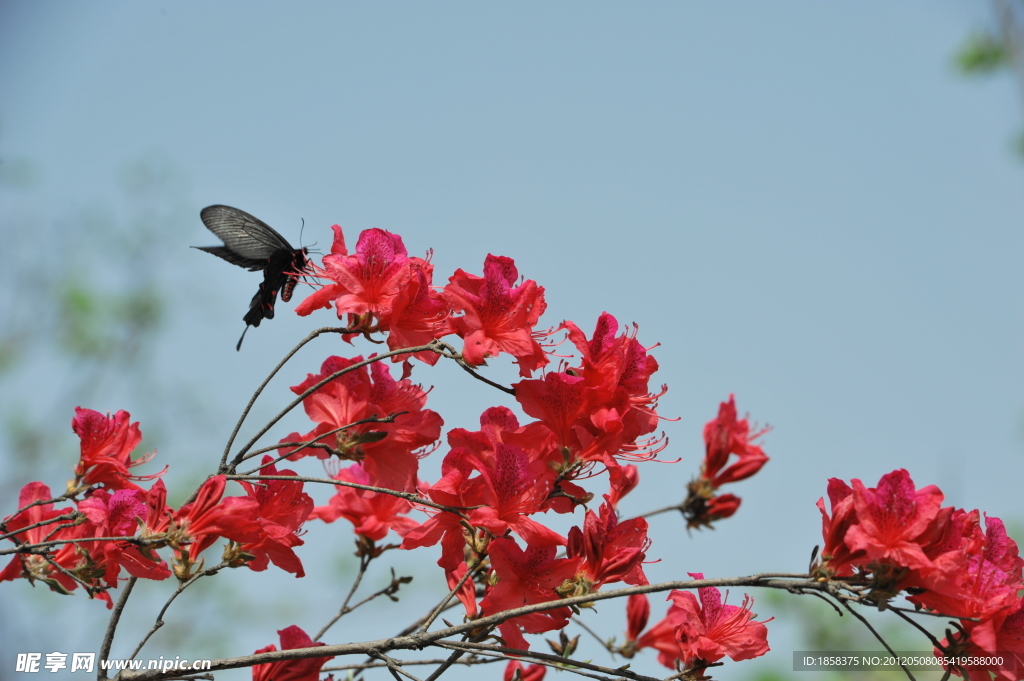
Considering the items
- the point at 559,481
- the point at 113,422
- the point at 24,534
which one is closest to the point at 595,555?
the point at 559,481

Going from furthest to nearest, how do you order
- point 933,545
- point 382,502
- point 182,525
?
point 382,502 < point 182,525 < point 933,545

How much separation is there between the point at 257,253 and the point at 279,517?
76 centimetres

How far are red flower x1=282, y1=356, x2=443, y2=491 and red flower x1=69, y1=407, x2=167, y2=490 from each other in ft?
1.76

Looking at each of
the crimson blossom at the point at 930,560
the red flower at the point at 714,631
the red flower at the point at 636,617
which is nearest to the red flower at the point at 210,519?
the red flower at the point at 714,631

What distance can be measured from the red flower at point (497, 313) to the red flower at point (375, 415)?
0.37m

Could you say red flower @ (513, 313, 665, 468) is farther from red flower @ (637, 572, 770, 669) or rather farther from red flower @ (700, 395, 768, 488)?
red flower @ (700, 395, 768, 488)

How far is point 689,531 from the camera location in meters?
3.48

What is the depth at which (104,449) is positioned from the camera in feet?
8.28

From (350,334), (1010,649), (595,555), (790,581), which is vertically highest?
(350,334)

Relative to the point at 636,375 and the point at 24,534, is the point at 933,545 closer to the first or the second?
the point at 636,375

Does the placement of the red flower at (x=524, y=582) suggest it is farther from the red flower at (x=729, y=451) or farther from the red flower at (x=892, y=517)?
the red flower at (x=729, y=451)

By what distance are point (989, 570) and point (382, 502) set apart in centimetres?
177

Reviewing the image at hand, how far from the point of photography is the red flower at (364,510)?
280cm

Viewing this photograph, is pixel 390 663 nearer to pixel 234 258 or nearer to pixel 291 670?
pixel 291 670
